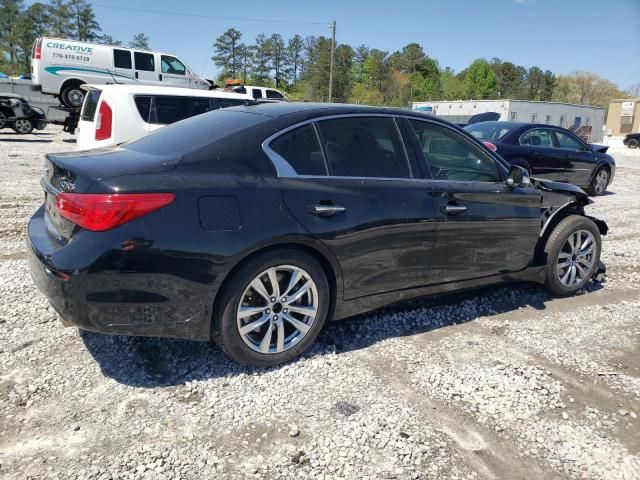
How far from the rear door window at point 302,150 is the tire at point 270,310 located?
1.81ft

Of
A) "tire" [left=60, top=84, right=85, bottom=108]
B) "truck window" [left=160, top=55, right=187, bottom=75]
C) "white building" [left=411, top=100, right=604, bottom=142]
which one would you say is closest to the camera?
"tire" [left=60, top=84, right=85, bottom=108]

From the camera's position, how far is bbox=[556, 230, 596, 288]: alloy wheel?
15.2 ft

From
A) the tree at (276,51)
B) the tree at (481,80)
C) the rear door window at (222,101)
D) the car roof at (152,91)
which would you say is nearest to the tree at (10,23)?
the tree at (276,51)

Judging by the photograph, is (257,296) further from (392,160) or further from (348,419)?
(392,160)

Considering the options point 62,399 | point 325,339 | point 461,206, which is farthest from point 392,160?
point 62,399

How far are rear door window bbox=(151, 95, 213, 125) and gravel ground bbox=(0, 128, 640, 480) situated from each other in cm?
422

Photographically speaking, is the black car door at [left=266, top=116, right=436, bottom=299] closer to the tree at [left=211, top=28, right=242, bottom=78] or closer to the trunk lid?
the trunk lid

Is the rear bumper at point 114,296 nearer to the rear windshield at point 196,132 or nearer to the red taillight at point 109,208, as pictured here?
the red taillight at point 109,208

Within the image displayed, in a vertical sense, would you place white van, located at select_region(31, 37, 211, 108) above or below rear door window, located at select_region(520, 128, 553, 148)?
above

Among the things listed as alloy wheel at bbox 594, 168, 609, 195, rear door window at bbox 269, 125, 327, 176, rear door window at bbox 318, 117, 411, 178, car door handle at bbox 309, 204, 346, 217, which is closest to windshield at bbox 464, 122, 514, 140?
alloy wheel at bbox 594, 168, 609, 195

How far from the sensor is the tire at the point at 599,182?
1108 cm

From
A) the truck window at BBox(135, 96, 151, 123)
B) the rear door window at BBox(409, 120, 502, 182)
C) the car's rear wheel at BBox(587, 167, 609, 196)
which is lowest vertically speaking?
the car's rear wheel at BBox(587, 167, 609, 196)

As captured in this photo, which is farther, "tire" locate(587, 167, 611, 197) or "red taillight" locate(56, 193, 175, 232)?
"tire" locate(587, 167, 611, 197)

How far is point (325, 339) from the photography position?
11.9 ft
